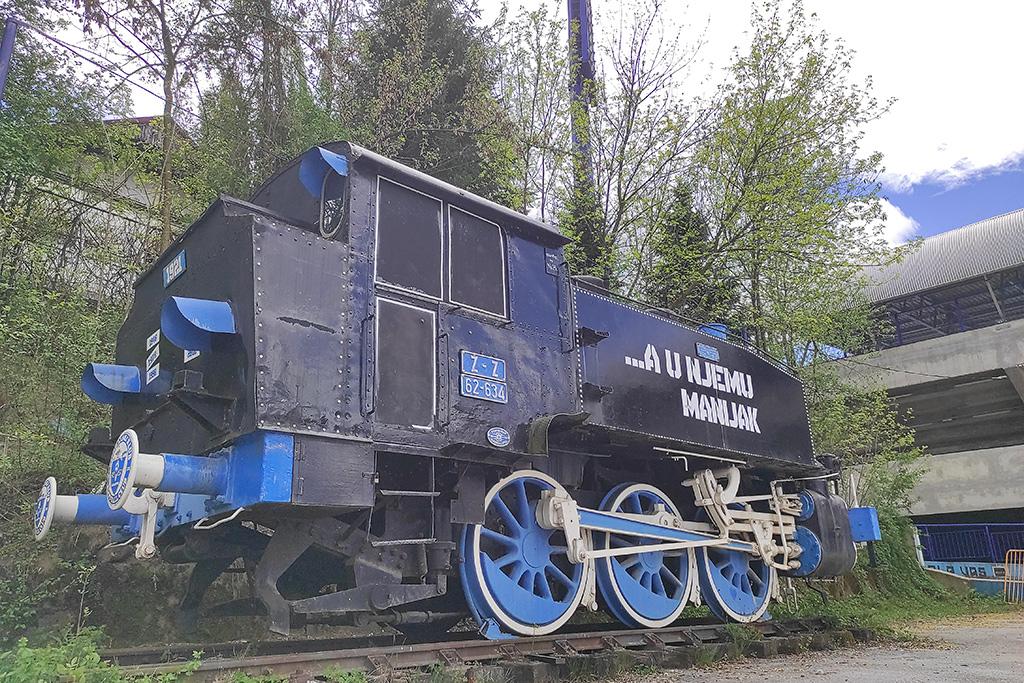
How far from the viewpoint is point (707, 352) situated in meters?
8.27

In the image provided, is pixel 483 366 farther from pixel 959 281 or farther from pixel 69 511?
pixel 959 281

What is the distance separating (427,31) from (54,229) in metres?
8.32

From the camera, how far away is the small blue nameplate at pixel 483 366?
5496mm

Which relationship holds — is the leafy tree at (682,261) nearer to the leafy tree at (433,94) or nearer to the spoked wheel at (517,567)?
the leafy tree at (433,94)

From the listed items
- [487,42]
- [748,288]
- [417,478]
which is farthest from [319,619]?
[487,42]

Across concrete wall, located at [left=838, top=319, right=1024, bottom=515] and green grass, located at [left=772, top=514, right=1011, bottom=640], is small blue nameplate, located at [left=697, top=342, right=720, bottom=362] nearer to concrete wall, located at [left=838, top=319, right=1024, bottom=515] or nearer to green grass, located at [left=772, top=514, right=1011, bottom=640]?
green grass, located at [left=772, top=514, right=1011, bottom=640]

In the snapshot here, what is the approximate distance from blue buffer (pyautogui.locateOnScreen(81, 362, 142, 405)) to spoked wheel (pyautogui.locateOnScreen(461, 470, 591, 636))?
9.24 feet

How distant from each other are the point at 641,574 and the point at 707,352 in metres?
2.54

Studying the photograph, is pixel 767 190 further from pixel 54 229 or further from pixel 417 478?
pixel 54 229

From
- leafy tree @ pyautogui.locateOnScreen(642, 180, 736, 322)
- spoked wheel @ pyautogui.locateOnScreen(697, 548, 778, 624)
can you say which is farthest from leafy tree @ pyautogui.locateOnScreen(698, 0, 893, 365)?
spoked wheel @ pyautogui.locateOnScreen(697, 548, 778, 624)

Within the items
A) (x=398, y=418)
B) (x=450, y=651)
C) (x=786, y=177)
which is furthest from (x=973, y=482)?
(x=398, y=418)

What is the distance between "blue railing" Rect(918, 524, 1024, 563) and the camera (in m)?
21.5

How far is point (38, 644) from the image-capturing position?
6.48 metres

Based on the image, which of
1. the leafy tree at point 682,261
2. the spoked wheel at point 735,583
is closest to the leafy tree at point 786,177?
the leafy tree at point 682,261
